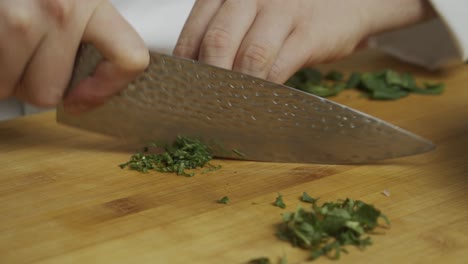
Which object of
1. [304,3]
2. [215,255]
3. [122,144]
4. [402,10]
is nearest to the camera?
[215,255]

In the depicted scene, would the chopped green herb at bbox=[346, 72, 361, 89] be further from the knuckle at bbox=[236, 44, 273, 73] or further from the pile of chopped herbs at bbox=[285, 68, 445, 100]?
the knuckle at bbox=[236, 44, 273, 73]

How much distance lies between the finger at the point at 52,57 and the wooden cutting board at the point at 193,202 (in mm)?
175

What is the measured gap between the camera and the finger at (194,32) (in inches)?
61.0

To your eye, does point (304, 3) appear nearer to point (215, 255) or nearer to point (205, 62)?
point (205, 62)

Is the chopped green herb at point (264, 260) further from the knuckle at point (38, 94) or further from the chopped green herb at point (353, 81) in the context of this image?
the chopped green herb at point (353, 81)

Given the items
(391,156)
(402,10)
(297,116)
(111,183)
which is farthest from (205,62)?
(402,10)

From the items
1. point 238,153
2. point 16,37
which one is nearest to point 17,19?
point 16,37

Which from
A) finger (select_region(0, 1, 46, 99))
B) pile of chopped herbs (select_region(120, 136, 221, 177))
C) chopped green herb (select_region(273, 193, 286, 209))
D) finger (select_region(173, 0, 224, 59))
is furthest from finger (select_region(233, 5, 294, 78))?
finger (select_region(0, 1, 46, 99))

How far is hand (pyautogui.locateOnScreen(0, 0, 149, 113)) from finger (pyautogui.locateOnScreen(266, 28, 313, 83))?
355mm

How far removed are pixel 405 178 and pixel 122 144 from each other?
2.14ft

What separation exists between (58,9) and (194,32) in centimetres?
39

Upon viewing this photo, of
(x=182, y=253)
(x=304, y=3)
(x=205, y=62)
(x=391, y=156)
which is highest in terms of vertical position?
(x=304, y=3)

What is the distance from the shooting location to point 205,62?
58.5 inches

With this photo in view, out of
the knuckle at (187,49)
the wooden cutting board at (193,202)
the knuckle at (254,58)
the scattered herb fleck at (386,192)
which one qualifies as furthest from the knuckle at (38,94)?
the scattered herb fleck at (386,192)
